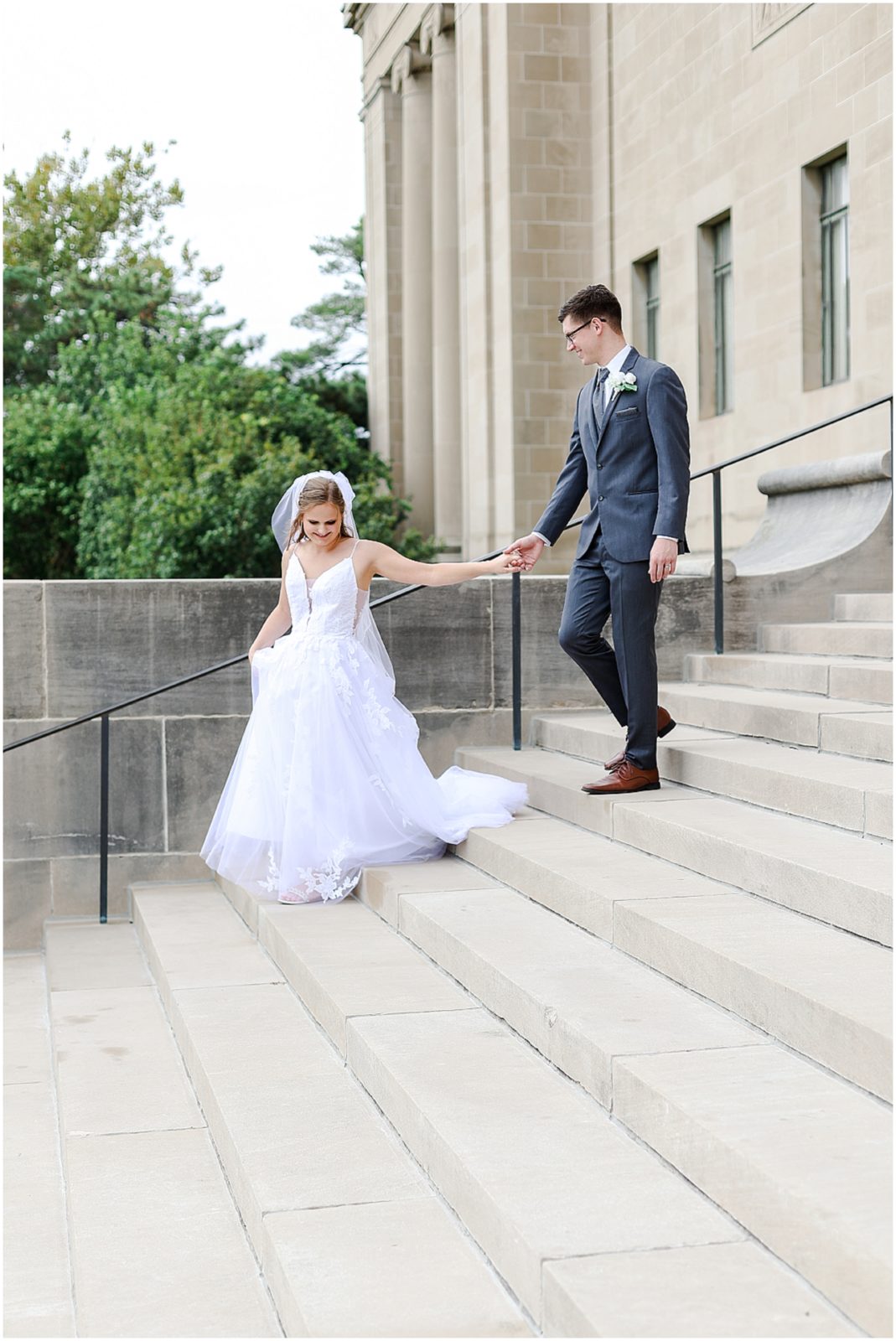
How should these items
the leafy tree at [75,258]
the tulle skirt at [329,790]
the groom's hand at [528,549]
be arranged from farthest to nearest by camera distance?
the leafy tree at [75,258] < the tulle skirt at [329,790] < the groom's hand at [528,549]

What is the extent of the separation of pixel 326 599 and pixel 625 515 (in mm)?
1518

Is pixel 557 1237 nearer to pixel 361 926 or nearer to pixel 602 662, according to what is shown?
pixel 361 926

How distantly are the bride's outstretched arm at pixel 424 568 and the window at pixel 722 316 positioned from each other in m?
10.0

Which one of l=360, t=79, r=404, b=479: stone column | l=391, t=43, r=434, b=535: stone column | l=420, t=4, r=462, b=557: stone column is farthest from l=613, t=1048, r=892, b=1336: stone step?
l=360, t=79, r=404, b=479: stone column

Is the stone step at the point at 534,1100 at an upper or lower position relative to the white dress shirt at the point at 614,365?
lower

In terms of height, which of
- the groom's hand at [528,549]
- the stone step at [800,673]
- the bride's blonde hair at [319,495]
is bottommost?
the stone step at [800,673]

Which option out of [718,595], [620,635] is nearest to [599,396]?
[620,635]

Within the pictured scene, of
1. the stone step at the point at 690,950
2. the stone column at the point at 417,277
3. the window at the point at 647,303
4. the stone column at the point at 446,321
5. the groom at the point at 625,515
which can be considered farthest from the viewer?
the stone column at the point at 417,277

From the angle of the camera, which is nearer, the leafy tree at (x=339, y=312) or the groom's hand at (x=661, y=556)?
the groom's hand at (x=661, y=556)

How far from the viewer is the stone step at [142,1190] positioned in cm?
352

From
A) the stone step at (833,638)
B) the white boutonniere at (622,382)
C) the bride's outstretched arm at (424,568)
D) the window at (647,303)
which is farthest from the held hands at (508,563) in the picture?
the window at (647,303)

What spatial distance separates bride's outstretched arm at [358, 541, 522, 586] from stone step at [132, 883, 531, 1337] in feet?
5.49

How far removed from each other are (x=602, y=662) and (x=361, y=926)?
5.12ft

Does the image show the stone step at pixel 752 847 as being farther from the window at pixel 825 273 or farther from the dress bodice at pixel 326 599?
the window at pixel 825 273
